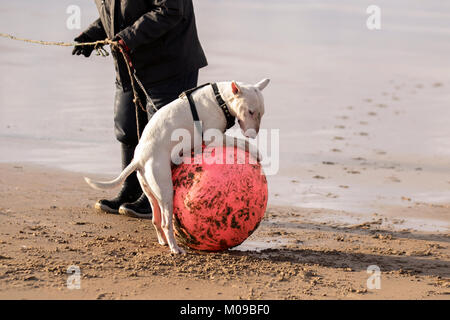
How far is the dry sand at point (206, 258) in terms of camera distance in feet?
17.4

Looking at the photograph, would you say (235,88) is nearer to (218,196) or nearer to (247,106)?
(247,106)

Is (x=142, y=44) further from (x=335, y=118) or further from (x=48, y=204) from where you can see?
(x=335, y=118)

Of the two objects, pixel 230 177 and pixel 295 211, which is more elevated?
pixel 230 177

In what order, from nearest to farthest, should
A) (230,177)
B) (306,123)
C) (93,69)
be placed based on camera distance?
(230,177)
(306,123)
(93,69)

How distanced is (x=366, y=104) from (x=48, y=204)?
7146 millimetres

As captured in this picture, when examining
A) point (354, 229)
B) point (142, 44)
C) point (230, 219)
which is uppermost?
point (142, 44)

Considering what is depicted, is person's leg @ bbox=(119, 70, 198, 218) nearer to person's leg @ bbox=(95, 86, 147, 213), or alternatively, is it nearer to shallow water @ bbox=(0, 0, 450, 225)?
person's leg @ bbox=(95, 86, 147, 213)

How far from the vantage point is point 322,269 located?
592 centimetres

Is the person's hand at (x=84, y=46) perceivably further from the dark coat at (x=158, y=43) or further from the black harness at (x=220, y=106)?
the black harness at (x=220, y=106)

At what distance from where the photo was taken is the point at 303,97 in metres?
13.5

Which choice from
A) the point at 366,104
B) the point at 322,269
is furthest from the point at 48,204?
the point at 366,104

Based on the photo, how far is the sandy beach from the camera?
556 cm

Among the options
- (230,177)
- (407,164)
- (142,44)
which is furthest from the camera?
(407,164)

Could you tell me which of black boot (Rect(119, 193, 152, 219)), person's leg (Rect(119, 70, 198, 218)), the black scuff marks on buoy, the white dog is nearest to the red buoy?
the black scuff marks on buoy
